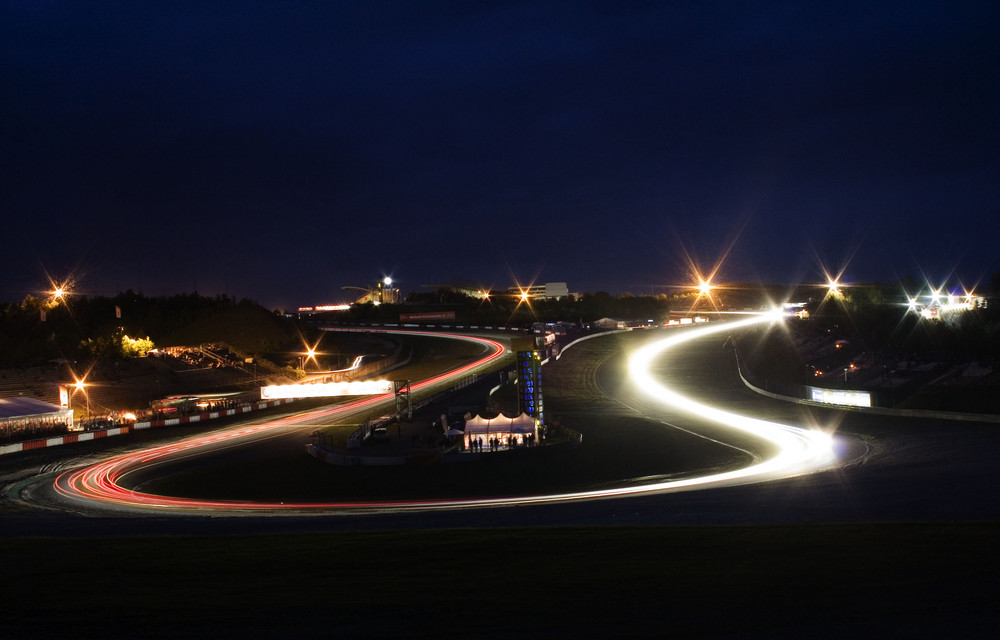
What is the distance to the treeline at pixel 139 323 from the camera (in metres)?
83.6

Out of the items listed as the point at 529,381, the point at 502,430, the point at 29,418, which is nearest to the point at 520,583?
the point at 502,430

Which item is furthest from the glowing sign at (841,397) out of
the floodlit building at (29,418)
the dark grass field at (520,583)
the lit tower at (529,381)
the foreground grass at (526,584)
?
the floodlit building at (29,418)

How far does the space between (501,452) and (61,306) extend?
80.9 meters

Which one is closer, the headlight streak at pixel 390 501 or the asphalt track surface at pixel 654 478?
the asphalt track surface at pixel 654 478

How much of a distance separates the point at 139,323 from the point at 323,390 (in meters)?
51.2

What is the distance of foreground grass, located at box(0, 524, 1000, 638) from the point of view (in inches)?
373

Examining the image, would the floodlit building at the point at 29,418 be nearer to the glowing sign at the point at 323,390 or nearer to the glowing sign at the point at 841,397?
the glowing sign at the point at 323,390

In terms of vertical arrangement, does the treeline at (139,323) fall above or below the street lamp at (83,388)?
above

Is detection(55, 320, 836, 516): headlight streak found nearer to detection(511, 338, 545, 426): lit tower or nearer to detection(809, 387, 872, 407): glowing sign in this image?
detection(809, 387, 872, 407): glowing sign

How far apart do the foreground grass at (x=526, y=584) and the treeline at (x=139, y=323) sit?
215 feet

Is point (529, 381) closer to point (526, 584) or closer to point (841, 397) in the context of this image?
point (841, 397)

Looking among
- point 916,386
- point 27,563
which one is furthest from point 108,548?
point 916,386

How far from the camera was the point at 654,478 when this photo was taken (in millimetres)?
26250

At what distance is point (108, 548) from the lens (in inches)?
565
